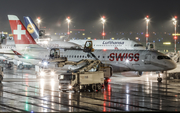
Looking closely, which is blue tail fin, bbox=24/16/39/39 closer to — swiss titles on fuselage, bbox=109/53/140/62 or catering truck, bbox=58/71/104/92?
swiss titles on fuselage, bbox=109/53/140/62

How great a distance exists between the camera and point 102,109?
47.1 ft

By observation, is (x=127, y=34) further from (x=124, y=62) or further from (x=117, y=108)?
(x=117, y=108)

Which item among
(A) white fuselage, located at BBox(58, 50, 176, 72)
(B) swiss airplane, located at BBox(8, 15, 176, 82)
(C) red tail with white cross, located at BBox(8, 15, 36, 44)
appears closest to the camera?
(A) white fuselage, located at BBox(58, 50, 176, 72)

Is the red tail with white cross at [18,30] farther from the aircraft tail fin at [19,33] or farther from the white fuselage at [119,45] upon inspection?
the white fuselage at [119,45]

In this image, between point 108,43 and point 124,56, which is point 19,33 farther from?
point 108,43

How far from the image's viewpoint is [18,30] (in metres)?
35.5

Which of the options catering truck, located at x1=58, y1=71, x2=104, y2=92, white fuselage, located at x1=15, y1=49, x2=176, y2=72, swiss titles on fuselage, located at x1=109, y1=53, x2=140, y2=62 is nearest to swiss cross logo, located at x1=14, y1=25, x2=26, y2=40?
white fuselage, located at x1=15, y1=49, x2=176, y2=72

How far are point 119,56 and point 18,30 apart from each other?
14.5 m

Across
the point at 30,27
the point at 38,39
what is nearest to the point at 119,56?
the point at 30,27

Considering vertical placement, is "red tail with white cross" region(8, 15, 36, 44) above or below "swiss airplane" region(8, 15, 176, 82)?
above

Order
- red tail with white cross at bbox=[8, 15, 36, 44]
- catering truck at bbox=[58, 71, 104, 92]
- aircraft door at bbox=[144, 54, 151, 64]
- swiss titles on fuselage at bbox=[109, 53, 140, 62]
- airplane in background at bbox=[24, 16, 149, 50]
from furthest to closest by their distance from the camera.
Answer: airplane in background at bbox=[24, 16, 149, 50] → red tail with white cross at bbox=[8, 15, 36, 44] → swiss titles on fuselage at bbox=[109, 53, 140, 62] → aircraft door at bbox=[144, 54, 151, 64] → catering truck at bbox=[58, 71, 104, 92]

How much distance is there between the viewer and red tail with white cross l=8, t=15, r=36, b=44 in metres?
35.3

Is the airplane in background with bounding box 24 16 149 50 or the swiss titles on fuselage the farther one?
the airplane in background with bounding box 24 16 149 50

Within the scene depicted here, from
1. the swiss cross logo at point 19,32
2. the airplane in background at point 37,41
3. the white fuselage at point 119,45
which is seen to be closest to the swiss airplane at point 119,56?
the swiss cross logo at point 19,32
